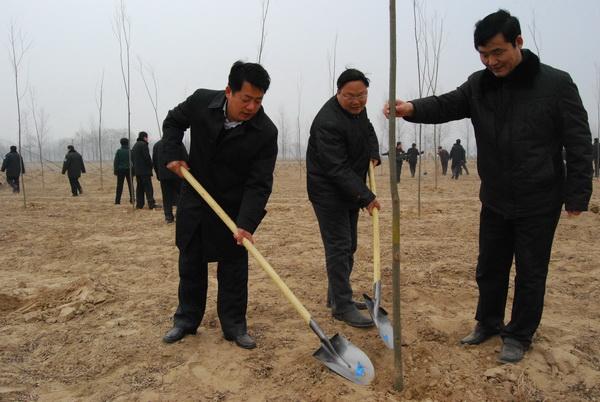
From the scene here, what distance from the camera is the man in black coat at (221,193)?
2.70 metres

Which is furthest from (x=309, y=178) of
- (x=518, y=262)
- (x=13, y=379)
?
(x=13, y=379)

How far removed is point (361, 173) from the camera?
10.6 feet

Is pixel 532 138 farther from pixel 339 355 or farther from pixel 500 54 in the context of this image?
pixel 339 355

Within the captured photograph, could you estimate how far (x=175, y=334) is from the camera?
2840 millimetres

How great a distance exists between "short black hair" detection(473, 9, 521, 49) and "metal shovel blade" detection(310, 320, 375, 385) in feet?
5.44

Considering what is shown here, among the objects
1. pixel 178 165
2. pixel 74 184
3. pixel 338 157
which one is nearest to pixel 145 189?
pixel 74 184

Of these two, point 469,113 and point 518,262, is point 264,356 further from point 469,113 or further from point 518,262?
point 469,113

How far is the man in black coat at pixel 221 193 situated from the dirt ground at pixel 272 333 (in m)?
0.22

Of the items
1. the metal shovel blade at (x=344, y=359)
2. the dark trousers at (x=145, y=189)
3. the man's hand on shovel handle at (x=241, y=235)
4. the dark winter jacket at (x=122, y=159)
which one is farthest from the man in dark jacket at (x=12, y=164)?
the metal shovel blade at (x=344, y=359)

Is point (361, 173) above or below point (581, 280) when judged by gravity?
above

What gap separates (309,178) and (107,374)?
1724 mm

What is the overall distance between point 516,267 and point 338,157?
124 cm

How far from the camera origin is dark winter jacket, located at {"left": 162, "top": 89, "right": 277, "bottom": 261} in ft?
8.86

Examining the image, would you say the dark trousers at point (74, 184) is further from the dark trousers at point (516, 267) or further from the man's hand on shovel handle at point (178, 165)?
the dark trousers at point (516, 267)
